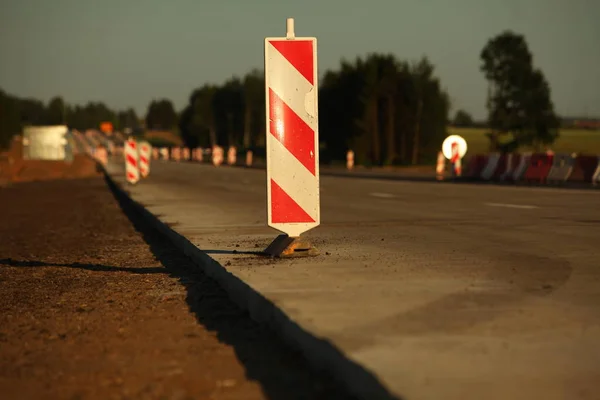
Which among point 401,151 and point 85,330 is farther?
point 401,151

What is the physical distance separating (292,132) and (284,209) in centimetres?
73

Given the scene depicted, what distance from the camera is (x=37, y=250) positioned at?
1328 centimetres

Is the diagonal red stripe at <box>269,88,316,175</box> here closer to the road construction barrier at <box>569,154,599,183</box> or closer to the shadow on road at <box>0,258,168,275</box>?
the shadow on road at <box>0,258,168,275</box>

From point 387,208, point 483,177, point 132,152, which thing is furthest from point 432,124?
point 387,208

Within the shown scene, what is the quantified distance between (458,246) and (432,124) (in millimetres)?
67174

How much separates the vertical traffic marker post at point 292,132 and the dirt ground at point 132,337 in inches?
41.2

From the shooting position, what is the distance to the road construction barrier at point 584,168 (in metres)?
28.7

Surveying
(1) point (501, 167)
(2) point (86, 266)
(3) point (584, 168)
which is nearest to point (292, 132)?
(2) point (86, 266)

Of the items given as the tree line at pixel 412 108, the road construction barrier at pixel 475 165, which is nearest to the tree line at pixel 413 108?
the tree line at pixel 412 108

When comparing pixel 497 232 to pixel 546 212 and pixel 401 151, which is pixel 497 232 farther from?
pixel 401 151

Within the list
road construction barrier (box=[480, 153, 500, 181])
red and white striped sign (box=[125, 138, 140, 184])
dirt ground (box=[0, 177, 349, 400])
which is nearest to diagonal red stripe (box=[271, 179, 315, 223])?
dirt ground (box=[0, 177, 349, 400])

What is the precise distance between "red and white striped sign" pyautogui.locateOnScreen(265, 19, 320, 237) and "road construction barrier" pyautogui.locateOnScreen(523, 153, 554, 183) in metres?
22.7

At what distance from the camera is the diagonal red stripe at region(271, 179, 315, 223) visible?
8.91m

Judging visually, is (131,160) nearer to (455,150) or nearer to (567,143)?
(455,150)
